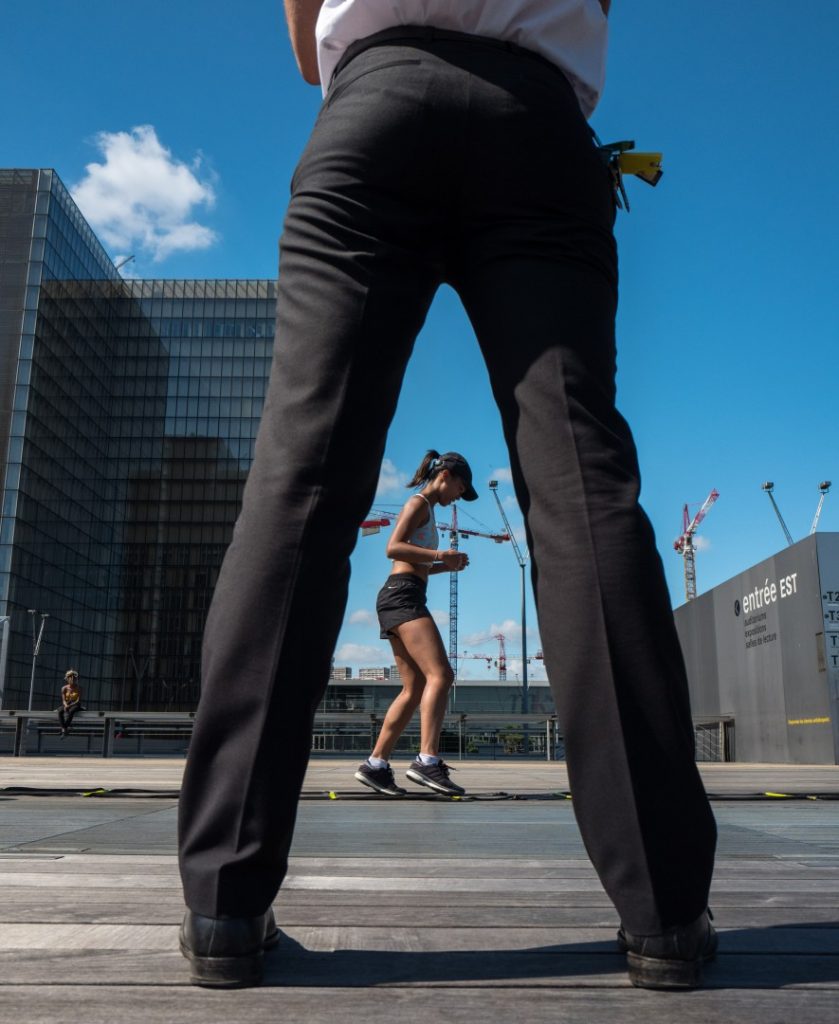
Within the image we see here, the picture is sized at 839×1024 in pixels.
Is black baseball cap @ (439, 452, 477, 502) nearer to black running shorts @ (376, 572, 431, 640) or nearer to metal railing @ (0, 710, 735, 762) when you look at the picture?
black running shorts @ (376, 572, 431, 640)

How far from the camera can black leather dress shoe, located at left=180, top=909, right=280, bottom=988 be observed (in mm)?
1023

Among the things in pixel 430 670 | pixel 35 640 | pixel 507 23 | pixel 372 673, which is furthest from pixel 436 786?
pixel 372 673

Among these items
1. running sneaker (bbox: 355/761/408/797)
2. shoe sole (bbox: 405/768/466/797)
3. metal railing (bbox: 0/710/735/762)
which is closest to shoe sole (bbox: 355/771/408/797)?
running sneaker (bbox: 355/761/408/797)

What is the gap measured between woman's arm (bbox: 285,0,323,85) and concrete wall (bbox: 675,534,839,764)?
19.5 meters

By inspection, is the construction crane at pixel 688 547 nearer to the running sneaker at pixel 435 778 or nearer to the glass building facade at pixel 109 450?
the glass building facade at pixel 109 450

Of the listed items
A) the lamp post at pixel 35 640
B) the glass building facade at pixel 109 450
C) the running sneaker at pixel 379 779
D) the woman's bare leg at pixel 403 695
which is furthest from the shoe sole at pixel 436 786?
the lamp post at pixel 35 640

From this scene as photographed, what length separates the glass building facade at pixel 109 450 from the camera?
53.1m

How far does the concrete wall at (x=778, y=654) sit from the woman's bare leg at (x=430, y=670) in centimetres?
1596

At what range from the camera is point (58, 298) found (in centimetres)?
5603

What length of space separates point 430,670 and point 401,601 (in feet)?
1.42

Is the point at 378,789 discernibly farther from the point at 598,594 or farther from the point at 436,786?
the point at 598,594

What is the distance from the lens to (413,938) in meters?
1.26

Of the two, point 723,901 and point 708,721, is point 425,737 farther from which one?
point 708,721

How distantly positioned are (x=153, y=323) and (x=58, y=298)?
43.2 ft
